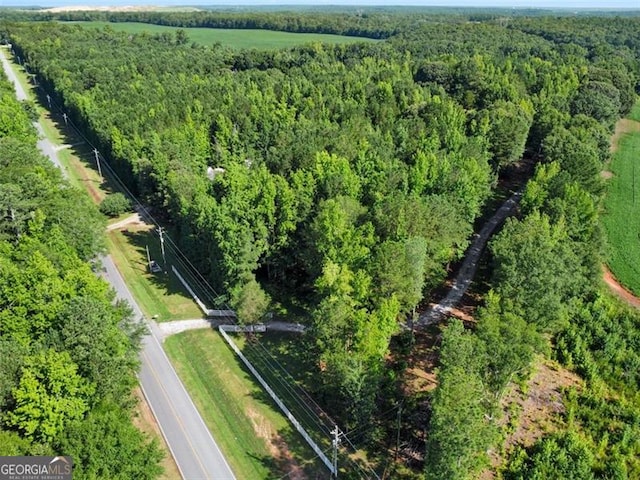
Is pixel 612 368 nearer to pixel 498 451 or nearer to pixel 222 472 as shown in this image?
pixel 498 451

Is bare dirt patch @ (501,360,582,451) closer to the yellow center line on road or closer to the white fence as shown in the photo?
the white fence

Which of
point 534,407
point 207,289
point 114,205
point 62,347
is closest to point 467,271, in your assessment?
point 534,407

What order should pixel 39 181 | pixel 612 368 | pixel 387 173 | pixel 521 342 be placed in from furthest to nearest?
1. pixel 387 173
2. pixel 39 181
3. pixel 612 368
4. pixel 521 342

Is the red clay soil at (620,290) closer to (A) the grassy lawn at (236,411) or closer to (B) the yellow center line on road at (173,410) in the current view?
(A) the grassy lawn at (236,411)

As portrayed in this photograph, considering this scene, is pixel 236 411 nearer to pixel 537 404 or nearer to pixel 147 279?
pixel 147 279

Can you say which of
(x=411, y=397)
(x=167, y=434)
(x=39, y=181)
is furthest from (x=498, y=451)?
(x=39, y=181)

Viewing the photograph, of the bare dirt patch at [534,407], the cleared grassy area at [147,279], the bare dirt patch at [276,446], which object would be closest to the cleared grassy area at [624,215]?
the bare dirt patch at [534,407]
